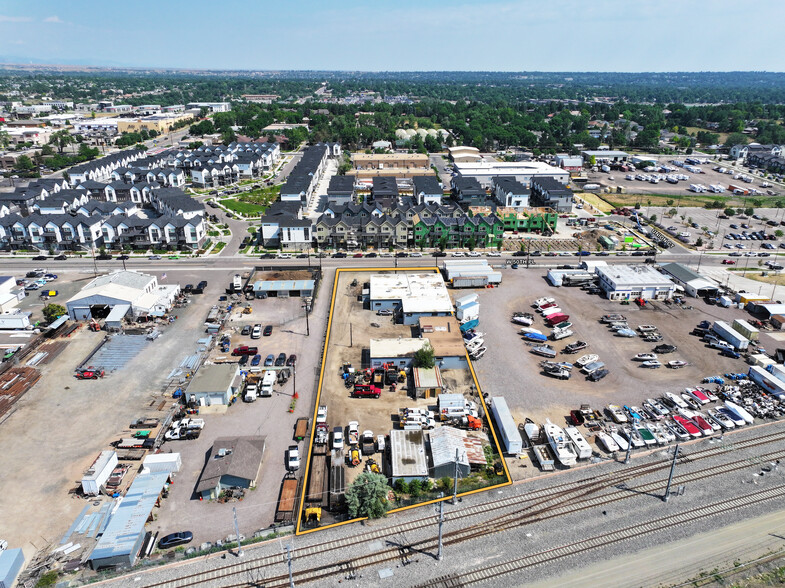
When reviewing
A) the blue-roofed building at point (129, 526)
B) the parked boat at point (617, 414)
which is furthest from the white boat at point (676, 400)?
the blue-roofed building at point (129, 526)

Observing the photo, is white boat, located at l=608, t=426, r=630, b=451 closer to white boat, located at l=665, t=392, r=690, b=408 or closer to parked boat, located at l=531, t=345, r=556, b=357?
white boat, located at l=665, t=392, r=690, b=408

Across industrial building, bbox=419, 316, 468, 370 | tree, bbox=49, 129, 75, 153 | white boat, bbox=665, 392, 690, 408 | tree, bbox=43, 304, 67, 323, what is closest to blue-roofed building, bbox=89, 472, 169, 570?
industrial building, bbox=419, 316, 468, 370

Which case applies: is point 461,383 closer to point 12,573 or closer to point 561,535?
point 561,535


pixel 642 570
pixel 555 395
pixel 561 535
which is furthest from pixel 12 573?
pixel 555 395

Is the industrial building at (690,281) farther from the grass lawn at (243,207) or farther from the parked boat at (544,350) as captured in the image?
the grass lawn at (243,207)

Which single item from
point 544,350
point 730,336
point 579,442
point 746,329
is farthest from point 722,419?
point 746,329

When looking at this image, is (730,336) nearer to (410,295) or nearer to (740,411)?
(740,411)
